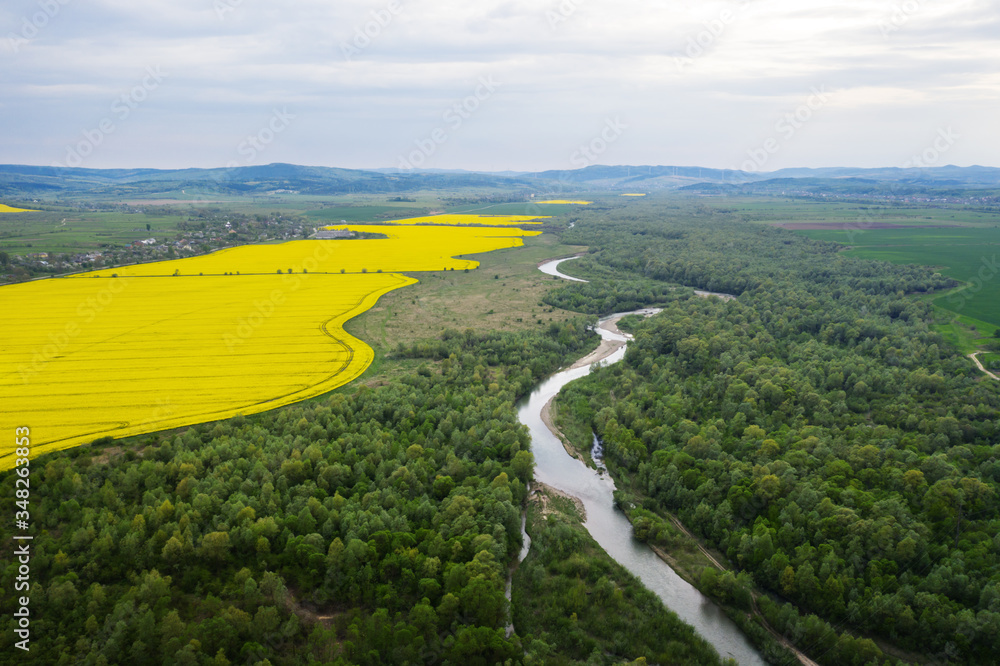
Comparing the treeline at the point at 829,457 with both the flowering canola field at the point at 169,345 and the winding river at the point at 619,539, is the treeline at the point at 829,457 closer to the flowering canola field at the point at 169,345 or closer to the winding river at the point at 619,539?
the winding river at the point at 619,539

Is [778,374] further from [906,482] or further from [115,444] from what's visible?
[115,444]

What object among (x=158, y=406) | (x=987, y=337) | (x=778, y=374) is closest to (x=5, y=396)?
(x=158, y=406)

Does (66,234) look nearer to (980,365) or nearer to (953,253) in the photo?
(980,365)

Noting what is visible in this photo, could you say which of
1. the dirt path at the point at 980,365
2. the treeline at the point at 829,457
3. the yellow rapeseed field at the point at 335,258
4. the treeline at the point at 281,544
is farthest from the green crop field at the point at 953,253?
the yellow rapeseed field at the point at 335,258

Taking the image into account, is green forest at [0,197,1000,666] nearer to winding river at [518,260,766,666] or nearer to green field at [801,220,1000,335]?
winding river at [518,260,766,666]

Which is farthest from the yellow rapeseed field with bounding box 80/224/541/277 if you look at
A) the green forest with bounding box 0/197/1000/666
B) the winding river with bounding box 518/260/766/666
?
the winding river with bounding box 518/260/766/666

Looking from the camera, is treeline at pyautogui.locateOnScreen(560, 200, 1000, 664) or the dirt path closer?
treeline at pyautogui.locateOnScreen(560, 200, 1000, 664)
